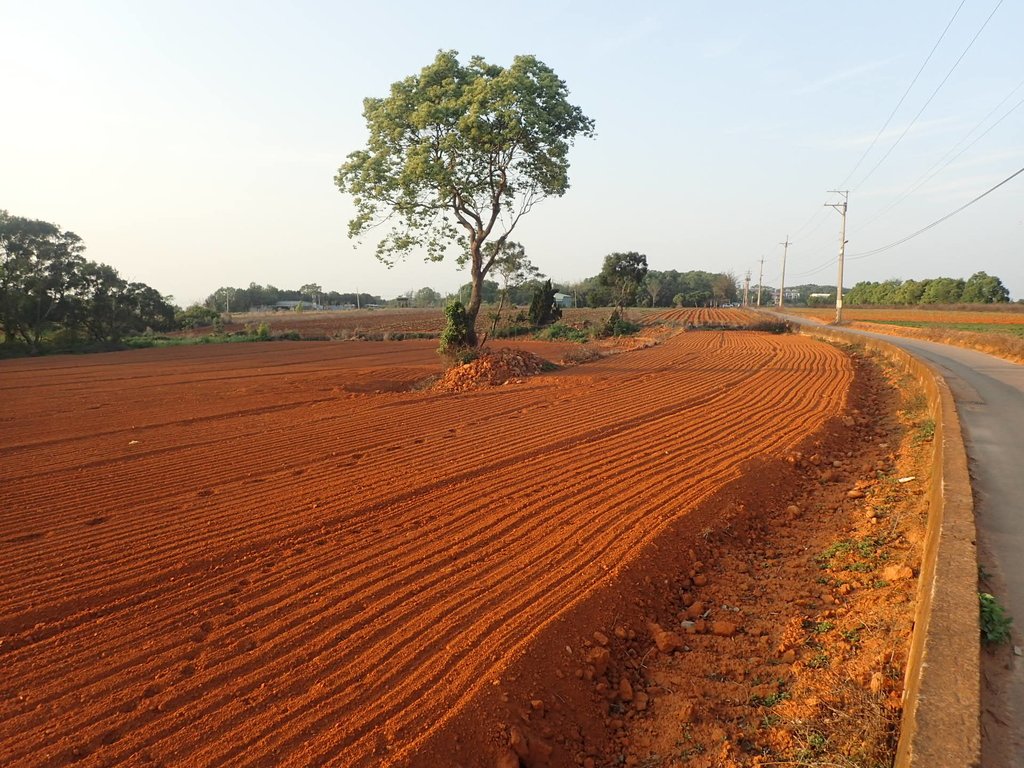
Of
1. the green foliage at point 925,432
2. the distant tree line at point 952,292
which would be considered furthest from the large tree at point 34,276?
the distant tree line at point 952,292

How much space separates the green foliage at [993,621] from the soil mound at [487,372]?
38.6 ft

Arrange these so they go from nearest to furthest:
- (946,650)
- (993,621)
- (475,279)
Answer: (946,650) → (993,621) → (475,279)

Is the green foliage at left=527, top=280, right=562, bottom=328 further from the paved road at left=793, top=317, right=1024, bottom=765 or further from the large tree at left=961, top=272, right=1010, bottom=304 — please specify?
the large tree at left=961, top=272, right=1010, bottom=304

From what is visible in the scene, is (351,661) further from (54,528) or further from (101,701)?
(54,528)

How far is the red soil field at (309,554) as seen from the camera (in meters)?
3.02

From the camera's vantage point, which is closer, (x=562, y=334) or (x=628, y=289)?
(x=562, y=334)

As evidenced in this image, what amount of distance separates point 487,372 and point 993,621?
12665mm

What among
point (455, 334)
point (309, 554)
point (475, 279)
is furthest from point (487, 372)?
point (309, 554)

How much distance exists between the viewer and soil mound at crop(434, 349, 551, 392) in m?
15.2

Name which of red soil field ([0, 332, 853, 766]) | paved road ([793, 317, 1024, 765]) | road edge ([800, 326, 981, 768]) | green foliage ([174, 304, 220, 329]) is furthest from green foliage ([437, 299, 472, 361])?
green foliage ([174, 304, 220, 329])

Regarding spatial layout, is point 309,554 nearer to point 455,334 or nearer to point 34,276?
point 455,334

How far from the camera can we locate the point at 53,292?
1221 inches

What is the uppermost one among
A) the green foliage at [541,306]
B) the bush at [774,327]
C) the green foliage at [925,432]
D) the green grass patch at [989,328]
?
the green foliage at [541,306]

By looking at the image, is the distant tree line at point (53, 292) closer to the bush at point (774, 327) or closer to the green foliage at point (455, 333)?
the green foliage at point (455, 333)
